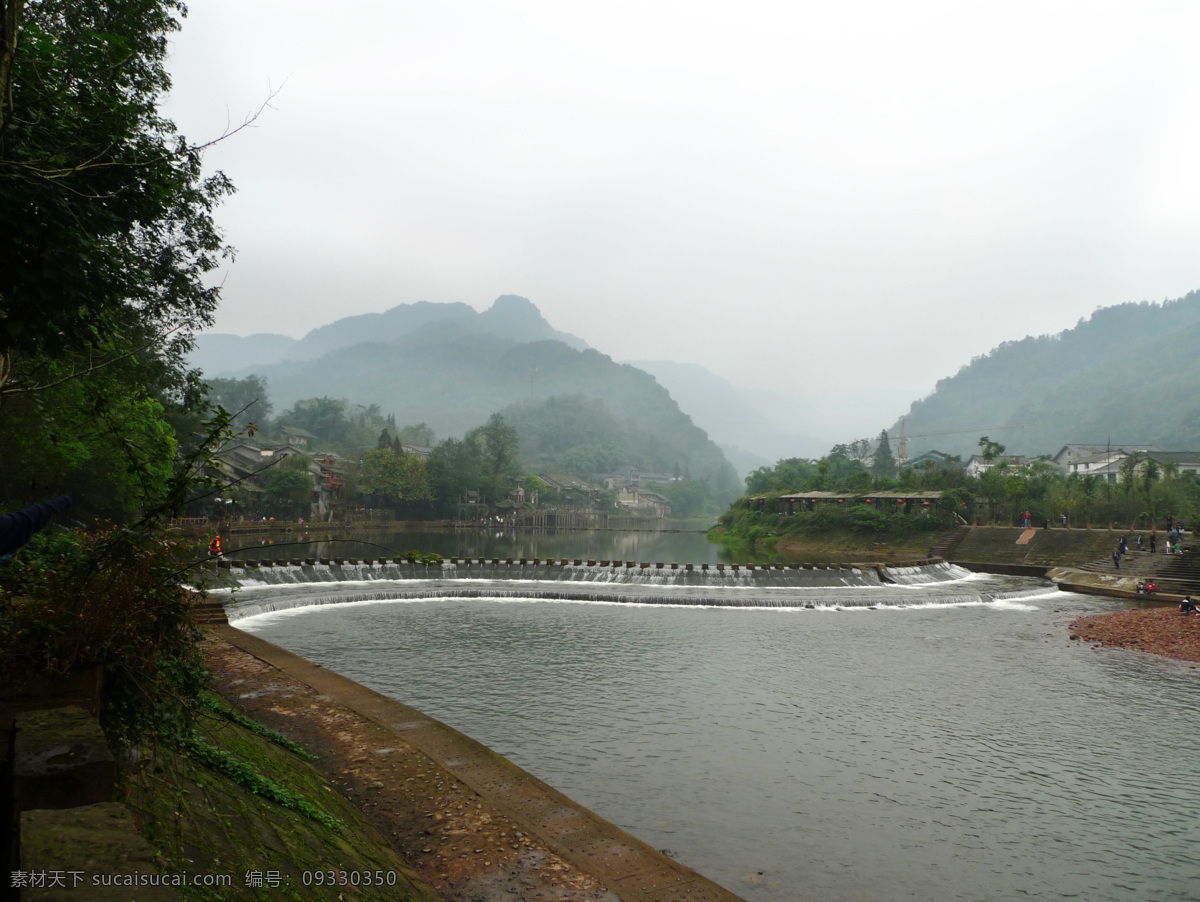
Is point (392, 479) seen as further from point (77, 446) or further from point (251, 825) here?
point (251, 825)

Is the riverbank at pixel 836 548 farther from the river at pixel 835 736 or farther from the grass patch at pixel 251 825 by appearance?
the grass patch at pixel 251 825

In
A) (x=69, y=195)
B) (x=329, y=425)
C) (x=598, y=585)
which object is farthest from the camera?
(x=329, y=425)

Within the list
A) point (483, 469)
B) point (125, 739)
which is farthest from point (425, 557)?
point (483, 469)

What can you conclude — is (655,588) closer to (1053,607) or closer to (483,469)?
(1053,607)

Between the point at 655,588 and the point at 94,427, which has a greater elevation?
the point at 94,427

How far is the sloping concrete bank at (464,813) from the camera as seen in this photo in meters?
5.61

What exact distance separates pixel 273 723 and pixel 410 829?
3.62 meters

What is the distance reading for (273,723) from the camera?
353 inches

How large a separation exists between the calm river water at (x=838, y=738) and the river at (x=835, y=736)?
4 cm

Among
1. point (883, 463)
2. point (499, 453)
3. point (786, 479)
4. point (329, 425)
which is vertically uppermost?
point (329, 425)

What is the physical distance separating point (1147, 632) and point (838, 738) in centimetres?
1440

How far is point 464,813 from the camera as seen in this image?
664 centimetres

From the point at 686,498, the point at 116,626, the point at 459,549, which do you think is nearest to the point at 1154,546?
the point at 459,549

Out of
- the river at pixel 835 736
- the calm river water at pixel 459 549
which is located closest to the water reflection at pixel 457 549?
the calm river water at pixel 459 549
